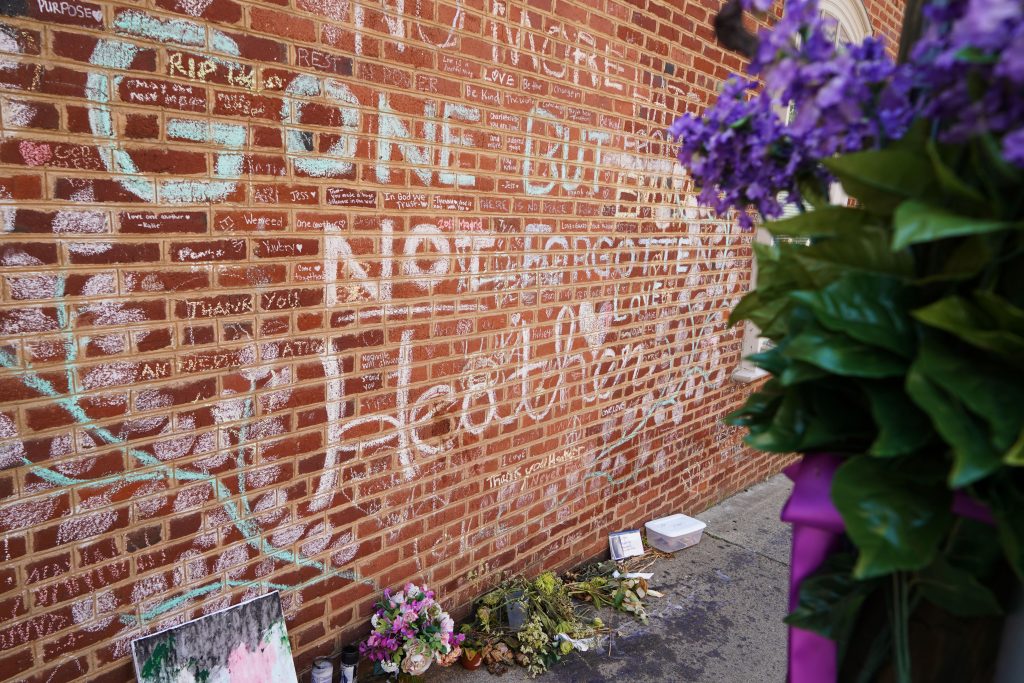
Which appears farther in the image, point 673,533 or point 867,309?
point 673,533

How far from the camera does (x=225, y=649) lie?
241 centimetres

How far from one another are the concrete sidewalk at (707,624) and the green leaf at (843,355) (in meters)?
2.67

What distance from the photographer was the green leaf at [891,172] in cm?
79

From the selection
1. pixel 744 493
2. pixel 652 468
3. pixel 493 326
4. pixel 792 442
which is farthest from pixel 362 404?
pixel 744 493

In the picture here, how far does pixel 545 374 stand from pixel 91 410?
6.87ft

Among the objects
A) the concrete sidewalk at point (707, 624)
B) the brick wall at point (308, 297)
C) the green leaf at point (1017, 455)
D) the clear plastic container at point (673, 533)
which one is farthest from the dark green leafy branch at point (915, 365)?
the clear plastic container at point (673, 533)

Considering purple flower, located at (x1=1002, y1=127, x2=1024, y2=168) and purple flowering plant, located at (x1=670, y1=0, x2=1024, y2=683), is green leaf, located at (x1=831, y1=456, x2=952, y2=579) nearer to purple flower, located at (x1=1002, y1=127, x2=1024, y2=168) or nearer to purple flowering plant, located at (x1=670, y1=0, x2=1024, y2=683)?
purple flowering plant, located at (x1=670, y1=0, x2=1024, y2=683)

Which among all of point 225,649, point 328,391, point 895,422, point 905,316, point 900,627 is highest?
point 905,316

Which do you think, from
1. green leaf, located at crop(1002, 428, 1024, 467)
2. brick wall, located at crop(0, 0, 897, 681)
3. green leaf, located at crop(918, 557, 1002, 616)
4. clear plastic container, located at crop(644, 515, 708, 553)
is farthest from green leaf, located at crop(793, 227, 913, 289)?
clear plastic container, located at crop(644, 515, 708, 553)

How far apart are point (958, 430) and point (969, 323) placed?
0.12m

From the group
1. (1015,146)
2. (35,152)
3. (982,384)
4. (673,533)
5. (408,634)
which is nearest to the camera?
(1015,146)

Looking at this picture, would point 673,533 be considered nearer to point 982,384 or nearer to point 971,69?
point 982,384

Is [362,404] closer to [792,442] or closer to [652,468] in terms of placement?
[792,442]

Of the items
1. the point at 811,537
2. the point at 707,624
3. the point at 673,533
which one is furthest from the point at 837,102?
the point at 673,533
